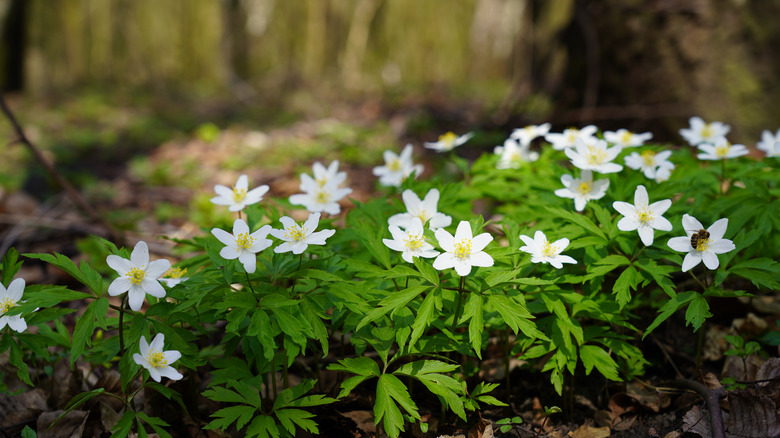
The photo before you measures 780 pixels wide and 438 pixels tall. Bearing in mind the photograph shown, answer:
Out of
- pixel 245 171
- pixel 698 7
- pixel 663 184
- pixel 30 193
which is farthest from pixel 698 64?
pixel 30 193

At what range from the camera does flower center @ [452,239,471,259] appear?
1.51 meters

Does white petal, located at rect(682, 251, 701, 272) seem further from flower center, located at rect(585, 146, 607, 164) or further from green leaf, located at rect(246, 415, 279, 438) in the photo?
green leaf, located at rect(246, 415, 279, 438)

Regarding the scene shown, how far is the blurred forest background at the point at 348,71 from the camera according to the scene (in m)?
3.84

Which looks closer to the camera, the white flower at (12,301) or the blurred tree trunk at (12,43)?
the white flower at (12,301)

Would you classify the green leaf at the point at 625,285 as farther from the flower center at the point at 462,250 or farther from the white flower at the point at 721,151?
the white flower at the point at 721,151

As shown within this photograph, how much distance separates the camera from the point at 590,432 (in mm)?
1771

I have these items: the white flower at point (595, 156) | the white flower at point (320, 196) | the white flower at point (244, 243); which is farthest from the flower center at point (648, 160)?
the white flower at point (244, 243)

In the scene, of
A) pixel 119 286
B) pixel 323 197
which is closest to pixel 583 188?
pixel 323 197

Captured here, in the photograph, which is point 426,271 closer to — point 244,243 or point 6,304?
point 244,243

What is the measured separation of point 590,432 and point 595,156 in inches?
38.3

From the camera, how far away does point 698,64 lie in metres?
3.70

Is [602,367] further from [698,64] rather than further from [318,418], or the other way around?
[698,64]

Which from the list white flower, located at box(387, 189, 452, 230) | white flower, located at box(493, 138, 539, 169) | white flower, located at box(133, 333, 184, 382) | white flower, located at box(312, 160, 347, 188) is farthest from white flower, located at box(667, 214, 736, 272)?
white flower, located at box(133, 333, 184, 382)

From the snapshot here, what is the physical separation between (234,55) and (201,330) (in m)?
8.47
